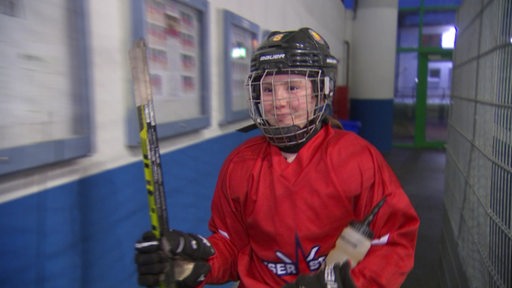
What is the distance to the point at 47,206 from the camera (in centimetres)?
117

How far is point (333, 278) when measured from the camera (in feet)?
3.74

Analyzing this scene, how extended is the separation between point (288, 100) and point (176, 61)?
778 mm

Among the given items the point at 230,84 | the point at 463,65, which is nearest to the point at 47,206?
the point at 230,84

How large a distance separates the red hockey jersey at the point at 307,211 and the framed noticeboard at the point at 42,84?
50 centimetres

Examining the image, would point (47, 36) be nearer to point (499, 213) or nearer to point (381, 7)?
point (499, 213)

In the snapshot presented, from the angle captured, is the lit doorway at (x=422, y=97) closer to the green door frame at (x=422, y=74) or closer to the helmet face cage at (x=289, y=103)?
the green door frame at (x=422, y=74)

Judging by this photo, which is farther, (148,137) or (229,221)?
(229,221)

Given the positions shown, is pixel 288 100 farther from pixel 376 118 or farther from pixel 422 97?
pixel 422 97

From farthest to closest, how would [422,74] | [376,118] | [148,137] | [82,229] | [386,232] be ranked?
[422,74]
[376,118]
[82,229]
[386,232]
[148,137]

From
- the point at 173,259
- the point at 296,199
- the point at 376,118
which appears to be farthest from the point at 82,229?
the point at 376,118

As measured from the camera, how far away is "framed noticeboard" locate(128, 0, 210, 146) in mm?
1656

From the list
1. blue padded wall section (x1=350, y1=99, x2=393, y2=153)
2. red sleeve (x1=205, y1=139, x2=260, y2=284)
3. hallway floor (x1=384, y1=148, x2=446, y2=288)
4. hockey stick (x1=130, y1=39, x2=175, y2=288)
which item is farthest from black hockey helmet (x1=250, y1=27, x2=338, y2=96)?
blue padded wall section (x1=350, y1=99, x2=393, y2=153)

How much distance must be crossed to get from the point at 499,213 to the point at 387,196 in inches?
29.5

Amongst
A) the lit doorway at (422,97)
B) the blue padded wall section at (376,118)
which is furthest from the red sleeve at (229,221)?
the lit doorway at (422,97)
